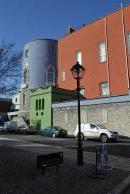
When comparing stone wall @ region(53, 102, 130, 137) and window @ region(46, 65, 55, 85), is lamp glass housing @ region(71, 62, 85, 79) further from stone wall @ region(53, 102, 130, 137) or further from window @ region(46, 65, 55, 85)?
window @ region(46, 65, 55, 85)

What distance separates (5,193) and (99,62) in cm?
3881

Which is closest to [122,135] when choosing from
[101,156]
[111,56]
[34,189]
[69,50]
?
[111,56]

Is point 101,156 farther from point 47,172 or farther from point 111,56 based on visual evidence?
point 111,56

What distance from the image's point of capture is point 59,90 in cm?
4966

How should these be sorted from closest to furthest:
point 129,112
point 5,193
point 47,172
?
point 5,193
point 47,172
point 129,112

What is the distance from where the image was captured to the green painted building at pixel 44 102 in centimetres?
4861

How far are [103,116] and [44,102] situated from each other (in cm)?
1271

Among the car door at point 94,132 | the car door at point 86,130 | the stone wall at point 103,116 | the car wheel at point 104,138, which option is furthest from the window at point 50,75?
the car wheel at point 104,138

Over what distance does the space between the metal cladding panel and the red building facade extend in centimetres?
804

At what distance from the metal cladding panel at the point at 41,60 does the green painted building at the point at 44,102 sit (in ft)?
27.4

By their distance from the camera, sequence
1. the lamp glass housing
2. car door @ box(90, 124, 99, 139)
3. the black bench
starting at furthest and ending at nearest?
car door @ box(90, 124, 99, 139), the lamp glass housing, the black bench

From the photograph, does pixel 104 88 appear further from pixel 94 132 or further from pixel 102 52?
pixel 94 132

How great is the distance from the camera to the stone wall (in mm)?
37031

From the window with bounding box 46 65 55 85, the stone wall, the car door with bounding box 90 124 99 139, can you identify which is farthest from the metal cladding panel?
the car door with bounding box 90 124 99 139
